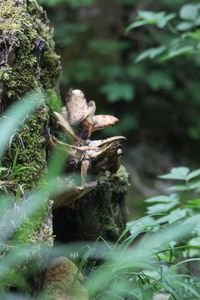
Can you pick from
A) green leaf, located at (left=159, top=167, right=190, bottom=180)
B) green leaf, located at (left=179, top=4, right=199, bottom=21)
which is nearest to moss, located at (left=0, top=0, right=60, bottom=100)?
green leaf, located at (left=159, top=167, right=190, bottom=180)

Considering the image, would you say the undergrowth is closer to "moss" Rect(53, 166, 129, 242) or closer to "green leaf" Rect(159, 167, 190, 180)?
"moss" Rect(53, 166, 129, 242)

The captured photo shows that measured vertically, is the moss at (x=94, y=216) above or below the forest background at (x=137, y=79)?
above

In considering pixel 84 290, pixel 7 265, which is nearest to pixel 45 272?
pixel 84 290

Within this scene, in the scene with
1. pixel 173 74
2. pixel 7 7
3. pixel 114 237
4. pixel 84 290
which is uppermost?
pixel 7 7

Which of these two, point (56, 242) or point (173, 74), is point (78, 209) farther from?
point (173, 74)

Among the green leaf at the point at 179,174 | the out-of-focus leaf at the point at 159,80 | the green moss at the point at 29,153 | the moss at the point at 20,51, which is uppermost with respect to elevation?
the moss at the point at 20,51

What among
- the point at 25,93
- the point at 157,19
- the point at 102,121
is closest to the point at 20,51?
the point at 25,93

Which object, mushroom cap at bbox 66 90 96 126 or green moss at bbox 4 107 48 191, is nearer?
green moss at bbox 4 107 48 191

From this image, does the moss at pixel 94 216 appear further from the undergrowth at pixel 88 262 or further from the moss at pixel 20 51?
the moss at pixel 20 51

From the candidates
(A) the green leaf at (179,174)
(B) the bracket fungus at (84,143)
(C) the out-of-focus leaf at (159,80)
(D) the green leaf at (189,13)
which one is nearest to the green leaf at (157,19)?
(D) the green leaf at (189,13)
